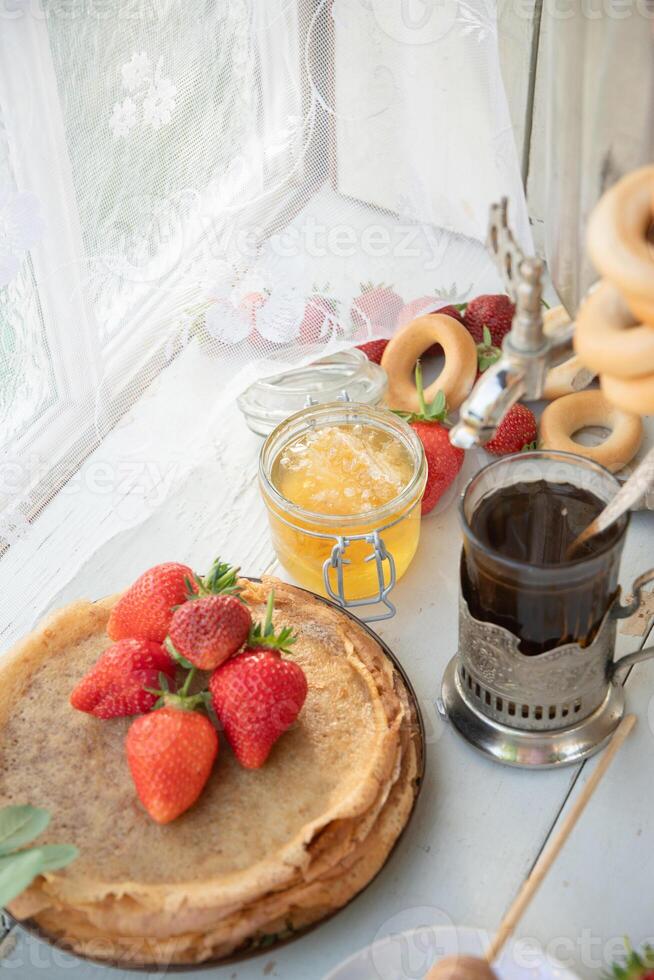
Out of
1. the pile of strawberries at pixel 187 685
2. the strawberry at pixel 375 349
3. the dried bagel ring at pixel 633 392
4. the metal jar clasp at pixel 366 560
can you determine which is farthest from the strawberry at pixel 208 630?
the strawberry at pixel 375 349

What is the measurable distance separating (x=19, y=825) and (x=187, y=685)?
0.18m

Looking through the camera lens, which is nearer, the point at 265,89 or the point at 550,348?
the point at 550,348

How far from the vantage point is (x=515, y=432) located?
1276mm

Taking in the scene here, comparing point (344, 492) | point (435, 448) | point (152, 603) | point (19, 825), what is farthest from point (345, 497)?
point (19, 825)

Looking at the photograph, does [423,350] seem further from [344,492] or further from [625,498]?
[625,498]

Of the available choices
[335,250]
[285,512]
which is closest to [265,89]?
[335,250]

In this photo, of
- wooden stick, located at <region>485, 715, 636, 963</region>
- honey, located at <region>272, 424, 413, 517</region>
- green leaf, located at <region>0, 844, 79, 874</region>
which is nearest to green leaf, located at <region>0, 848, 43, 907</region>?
green leaf, located at <region>0, 844, 79, 874</region>

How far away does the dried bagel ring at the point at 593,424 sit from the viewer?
1.26m

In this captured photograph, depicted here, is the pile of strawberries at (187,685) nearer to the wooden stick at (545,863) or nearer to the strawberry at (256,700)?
the strawberry at (256,700)

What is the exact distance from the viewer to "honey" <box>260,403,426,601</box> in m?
1.12

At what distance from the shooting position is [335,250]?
1240 mm

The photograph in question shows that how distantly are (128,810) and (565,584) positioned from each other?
440mm

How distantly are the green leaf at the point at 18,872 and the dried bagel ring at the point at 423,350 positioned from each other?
732 mm

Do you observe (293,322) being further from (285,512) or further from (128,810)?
(128,810)
